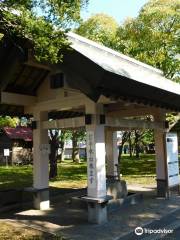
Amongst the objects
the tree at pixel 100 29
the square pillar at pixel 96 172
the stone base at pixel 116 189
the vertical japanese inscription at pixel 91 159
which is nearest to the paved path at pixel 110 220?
the square pillar at pixel 96 172

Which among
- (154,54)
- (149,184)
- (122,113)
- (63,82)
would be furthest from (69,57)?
(154,54)

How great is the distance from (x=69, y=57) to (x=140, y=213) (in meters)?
5.36

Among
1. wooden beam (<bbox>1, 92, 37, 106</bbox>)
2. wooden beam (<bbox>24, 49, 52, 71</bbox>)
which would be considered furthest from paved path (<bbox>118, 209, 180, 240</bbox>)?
wooden beam (<bbox>24, 49, 52, 71</bbox>)

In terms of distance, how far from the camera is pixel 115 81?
885 cm

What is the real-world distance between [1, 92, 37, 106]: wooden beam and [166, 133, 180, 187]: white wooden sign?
5.53m

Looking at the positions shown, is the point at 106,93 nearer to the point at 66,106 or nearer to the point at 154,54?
the point at 66,106

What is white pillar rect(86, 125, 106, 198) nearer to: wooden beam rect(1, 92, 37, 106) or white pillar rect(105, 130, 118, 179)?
wooden beam rect(1, 92, 37, 106)

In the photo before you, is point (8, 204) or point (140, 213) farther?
point (8, 204)

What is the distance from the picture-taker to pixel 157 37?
21.8m

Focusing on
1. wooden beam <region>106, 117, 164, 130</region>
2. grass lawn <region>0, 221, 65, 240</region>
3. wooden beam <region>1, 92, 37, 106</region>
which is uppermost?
wooden beam <region>1, 92, 37, 106</region>

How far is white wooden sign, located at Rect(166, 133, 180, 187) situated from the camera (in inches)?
522

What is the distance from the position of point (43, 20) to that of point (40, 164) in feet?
18.3

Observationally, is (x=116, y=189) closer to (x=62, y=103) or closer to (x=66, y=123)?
(x=66, y=123)

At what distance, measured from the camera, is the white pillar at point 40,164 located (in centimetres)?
1166
